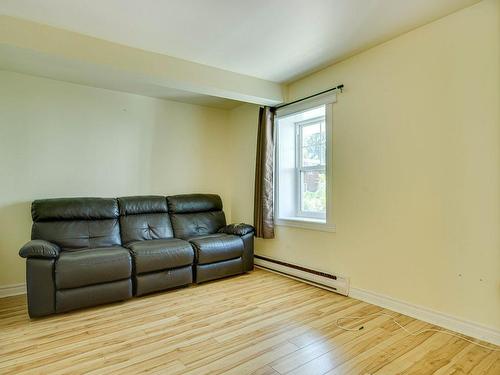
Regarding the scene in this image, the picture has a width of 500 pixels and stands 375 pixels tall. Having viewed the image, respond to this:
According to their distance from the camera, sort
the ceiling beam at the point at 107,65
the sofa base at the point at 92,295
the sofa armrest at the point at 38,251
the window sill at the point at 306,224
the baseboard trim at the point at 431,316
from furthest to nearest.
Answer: the window sill at the point at 306,224, the sofa base at the point at 92,295, the sofa armrest at the point at 38,251, the ceiling beam at the point at 107,65, the baseboard trim at the point at 431,316

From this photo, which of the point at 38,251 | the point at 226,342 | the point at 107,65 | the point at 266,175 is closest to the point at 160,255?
the point at 38,251

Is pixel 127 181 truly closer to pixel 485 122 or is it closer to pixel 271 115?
pixel 271 115

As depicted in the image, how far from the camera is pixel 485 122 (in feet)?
6.91

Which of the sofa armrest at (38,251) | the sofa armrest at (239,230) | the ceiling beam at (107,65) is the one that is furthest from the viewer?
the sofa armrest at (239,230)

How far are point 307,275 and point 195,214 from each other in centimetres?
171

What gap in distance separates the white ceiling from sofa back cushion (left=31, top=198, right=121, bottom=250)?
5.77 ft

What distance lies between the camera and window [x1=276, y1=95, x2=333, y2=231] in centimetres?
354

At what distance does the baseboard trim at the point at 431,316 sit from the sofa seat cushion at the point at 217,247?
1399 millimetres

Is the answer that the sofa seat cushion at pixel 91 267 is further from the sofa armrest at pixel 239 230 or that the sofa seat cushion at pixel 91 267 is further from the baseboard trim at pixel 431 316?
the baseboard trim at pixel 431 316

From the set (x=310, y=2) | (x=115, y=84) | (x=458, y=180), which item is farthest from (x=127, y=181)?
(x=458, y=180)

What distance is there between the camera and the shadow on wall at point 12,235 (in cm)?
Result: 316

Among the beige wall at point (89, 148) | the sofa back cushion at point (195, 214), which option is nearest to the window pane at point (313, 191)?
the sofa back cushion at point (195, 214)

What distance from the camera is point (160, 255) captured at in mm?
3059

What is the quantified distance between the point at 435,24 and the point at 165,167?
3430 mm
